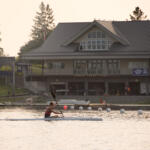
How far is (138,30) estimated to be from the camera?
3241 inches

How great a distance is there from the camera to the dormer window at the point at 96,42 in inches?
3105

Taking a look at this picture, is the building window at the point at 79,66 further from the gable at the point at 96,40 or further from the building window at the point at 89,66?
the gable at the point at 96,40

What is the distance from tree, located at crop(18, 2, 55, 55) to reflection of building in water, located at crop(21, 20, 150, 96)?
43.7 m

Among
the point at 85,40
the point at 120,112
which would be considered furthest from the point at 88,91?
the point at 120,112

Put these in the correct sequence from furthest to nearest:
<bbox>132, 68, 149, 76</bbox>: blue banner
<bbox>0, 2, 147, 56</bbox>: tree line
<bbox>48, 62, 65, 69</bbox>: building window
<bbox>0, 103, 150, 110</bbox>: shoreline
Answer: <bbox>0, 2, 147, 56</bbox>: tree line
<bbox>48, 62, 65, 69</bbox>: building window
<bbox>132, 68, 149, 76</bbox>: blue banner
<bbox>0, 103, 150, 110</bbox>: shoreline

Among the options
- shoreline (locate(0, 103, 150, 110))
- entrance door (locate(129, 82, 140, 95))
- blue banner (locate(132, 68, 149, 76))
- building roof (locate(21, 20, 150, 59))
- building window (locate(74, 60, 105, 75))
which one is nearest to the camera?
shoreline (locate(0, 103, 150, 110))

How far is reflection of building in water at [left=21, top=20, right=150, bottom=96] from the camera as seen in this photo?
7650 centimetres

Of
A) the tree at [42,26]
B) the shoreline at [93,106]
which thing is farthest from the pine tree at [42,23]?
the shoreline at [93,106]
